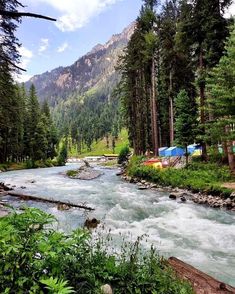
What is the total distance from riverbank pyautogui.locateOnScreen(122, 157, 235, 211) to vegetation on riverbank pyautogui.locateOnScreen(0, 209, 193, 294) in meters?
13.3

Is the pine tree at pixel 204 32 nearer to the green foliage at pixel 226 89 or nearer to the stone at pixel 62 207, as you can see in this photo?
the green foliage at pixel 226 89

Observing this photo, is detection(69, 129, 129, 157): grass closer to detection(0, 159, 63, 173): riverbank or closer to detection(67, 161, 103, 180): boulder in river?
detection(0, 159, 63, 173): riverbank

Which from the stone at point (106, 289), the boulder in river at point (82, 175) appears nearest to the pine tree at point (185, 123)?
the boulder in river at point (82, 175)

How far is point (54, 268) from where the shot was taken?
4.03 meters

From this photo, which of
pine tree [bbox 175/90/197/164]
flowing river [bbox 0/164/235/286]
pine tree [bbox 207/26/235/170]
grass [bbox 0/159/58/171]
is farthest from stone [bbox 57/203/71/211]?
grass [bbox 0/159/58/171]

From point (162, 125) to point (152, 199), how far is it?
3115cm

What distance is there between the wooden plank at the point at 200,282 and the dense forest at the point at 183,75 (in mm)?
16538

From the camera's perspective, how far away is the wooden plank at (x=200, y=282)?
20.1 ft

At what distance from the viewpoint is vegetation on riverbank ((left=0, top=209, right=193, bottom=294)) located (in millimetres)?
3777

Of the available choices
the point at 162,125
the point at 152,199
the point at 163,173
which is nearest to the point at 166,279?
the point at 152,199

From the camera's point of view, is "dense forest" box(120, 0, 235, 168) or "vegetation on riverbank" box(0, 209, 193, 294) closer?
"vegetation on riverbank" box(0, 209, 193, 294)

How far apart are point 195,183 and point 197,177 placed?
1.66 meters

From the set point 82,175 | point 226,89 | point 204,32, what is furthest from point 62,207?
point 82,175

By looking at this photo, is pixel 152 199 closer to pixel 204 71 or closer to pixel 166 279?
pixel 204 71
